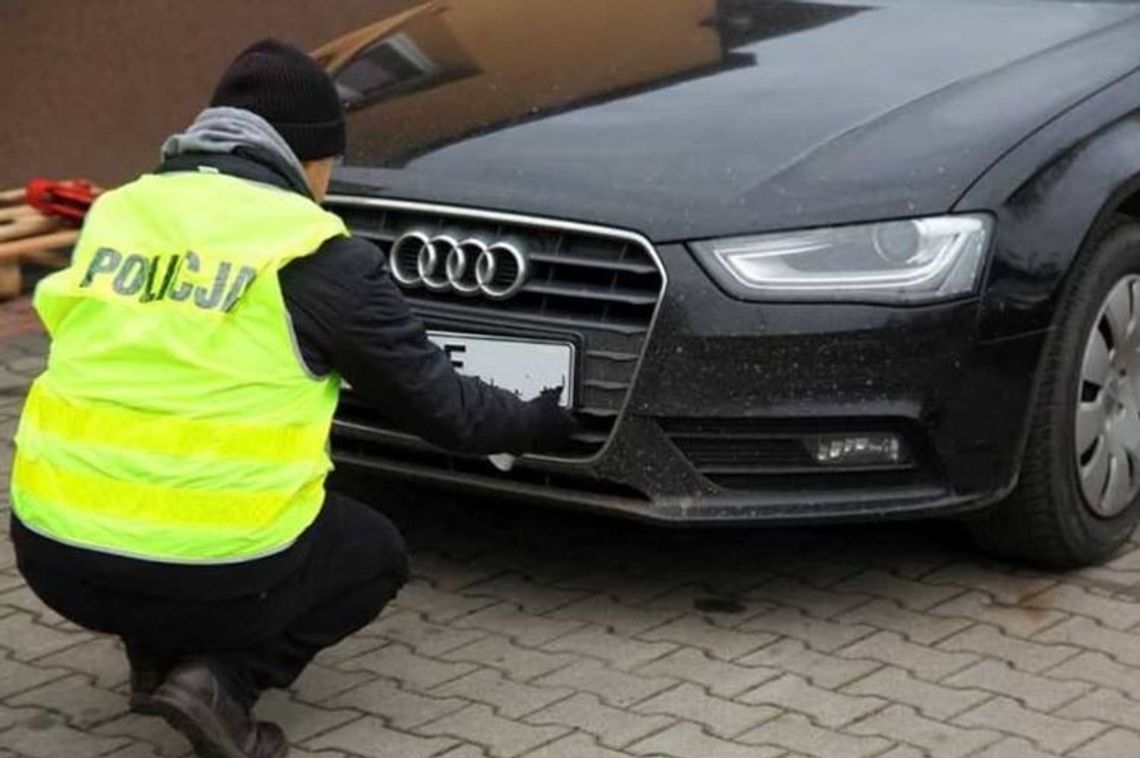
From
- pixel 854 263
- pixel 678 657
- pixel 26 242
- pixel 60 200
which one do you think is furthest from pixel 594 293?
pixel 60 200

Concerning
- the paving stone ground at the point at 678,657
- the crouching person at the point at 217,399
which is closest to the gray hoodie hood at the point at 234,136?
the crouching person at the point at 217,399

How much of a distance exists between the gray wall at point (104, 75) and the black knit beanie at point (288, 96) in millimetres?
4126

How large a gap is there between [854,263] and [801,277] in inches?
4.3

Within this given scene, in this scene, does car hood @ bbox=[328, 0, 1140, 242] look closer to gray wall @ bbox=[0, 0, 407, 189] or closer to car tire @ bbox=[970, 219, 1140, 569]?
car tire @ bbox=[970, 219, 1140, 569]

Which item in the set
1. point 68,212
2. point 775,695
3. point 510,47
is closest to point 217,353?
point 775,695

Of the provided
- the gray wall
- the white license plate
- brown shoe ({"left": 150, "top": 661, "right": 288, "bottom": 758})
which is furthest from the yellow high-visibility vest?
the gray wall

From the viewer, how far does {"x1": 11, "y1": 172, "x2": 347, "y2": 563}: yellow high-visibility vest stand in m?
4.15

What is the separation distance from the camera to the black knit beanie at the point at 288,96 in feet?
14.4

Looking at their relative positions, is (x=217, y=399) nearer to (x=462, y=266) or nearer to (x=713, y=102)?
(x=462, y=266)

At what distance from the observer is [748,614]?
17.2ft

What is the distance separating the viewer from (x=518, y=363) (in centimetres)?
502

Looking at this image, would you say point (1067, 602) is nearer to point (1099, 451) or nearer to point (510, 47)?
point (1099, 451)

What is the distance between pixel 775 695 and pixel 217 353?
134 centimetres

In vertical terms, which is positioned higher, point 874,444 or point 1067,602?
point 874,444
